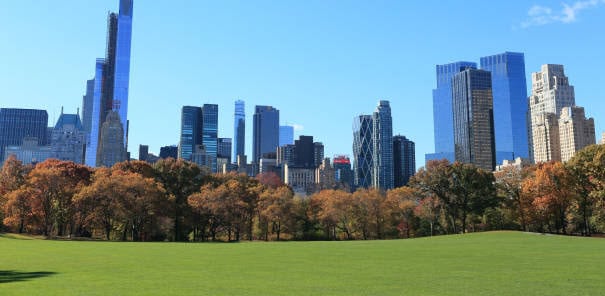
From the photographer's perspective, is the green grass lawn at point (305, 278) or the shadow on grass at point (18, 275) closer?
the green grass lawn at point (305, 278)

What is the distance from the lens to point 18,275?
67.3 feet

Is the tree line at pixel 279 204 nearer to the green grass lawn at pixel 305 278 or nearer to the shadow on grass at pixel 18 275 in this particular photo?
the green grass lawn at pixel 305 278

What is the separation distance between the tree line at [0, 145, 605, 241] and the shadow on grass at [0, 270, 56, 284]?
48.1 meters

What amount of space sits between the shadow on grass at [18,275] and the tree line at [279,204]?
48.1m

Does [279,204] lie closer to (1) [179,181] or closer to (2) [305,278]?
(1) [179,181]

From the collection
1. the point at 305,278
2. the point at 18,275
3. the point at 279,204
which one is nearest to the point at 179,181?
the point at 279,204

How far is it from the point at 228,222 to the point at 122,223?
1573 cm

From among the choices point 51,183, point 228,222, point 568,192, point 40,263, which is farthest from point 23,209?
point 568,192

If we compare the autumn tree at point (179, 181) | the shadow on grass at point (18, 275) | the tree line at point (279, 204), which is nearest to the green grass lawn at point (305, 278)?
the shadow on grass at point (18, 275)

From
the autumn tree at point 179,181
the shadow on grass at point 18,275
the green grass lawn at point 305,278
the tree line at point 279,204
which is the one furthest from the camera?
the autumn tree at point 179,181

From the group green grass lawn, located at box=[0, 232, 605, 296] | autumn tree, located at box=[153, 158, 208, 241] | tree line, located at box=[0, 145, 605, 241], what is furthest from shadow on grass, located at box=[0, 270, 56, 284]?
autumn tree, located at box=[153, 158, 208, 241]

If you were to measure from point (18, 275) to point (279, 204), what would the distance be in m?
60.5

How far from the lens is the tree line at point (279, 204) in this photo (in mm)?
69625

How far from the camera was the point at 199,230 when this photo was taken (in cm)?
8812
